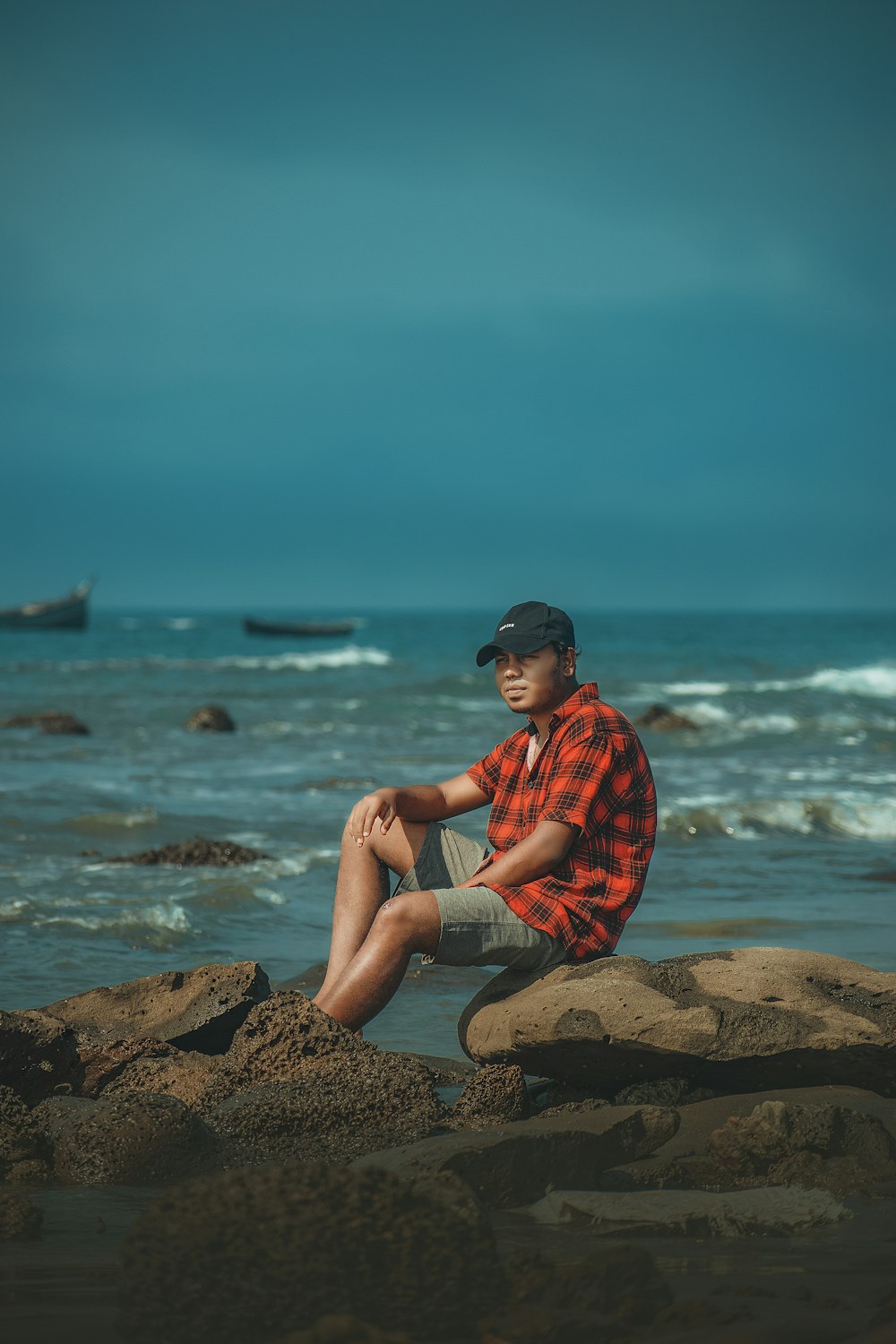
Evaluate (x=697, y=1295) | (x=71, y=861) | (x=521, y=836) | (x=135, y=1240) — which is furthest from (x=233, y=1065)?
(x=71, y=861)

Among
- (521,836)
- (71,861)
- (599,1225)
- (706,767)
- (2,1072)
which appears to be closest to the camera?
(599,1225)

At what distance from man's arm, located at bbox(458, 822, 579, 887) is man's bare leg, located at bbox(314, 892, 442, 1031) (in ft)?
0.77

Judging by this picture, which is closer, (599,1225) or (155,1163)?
(599,1225)

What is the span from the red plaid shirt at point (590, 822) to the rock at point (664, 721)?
670 inches

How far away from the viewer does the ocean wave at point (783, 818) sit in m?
11.3

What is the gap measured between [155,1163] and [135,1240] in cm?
100

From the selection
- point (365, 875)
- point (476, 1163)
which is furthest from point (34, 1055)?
point (476, 1163)

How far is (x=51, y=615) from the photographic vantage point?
66.5 meters

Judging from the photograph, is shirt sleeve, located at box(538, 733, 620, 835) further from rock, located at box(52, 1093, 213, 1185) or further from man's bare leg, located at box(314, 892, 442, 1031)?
rock, located at box(52, 1093, 213, 1185)

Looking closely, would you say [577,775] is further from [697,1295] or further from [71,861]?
[71,861]

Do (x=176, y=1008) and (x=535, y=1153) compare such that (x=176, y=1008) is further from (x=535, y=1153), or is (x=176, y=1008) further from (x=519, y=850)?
(x=535, y=1153)

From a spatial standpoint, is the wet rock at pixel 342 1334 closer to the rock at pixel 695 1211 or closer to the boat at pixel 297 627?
the rock at pixel 695 1211

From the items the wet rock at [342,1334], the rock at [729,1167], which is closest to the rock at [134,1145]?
the rock at [729,1167]

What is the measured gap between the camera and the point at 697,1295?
286 cm
